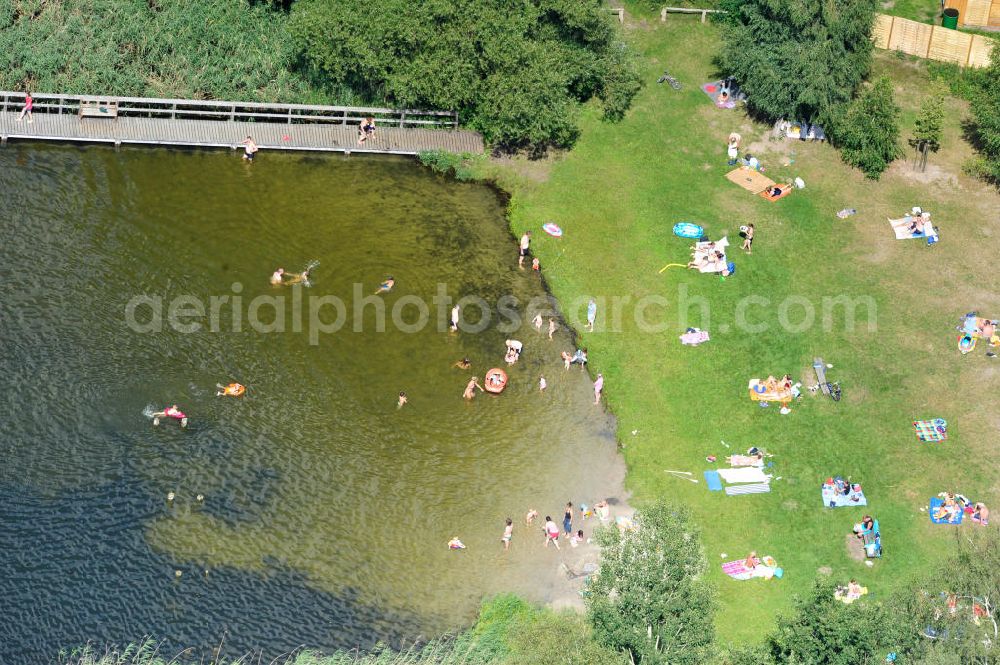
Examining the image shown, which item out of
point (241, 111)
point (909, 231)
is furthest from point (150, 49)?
point (909, 231)

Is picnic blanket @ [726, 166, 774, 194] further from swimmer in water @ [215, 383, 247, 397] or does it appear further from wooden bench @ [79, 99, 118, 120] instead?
wooden bench @ [79, 99, 118, 120]

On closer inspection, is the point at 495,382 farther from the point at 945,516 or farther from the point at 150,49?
the point at 150,49

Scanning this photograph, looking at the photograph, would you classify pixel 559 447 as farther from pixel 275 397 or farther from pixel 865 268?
pixel 865 268

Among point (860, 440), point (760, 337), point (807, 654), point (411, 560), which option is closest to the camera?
point (807, 654)

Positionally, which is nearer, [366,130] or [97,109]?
[97,109]

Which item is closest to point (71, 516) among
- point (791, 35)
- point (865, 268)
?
point (865, 268)

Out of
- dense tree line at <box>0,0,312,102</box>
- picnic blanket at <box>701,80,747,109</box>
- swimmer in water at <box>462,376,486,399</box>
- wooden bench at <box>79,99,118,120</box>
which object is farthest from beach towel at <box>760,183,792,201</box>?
wooden bench at <box>79,99,118,120</box>
